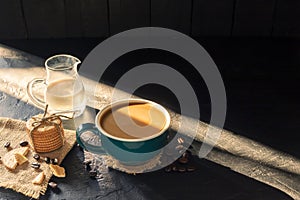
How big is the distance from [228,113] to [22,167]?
0.40m

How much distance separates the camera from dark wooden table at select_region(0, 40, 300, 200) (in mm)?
674

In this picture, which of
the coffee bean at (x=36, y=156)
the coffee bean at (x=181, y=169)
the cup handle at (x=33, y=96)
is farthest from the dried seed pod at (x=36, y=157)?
the coffee bean at (x=181, y=169)

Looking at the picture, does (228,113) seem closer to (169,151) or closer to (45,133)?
(169,151)

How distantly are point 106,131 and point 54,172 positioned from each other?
0.36 feet

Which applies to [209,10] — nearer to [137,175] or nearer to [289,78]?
[289,78]

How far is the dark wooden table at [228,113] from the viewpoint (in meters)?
0.67

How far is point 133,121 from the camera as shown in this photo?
710 millimetres

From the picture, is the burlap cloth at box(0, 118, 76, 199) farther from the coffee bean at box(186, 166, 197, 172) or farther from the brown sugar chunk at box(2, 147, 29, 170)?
the coffee bean at box(186, 166, 197, 172)

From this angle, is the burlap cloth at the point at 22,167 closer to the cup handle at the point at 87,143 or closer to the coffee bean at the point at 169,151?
the cup handle at the point at 87,143

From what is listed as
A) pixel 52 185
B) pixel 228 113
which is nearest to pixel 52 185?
pixel 52 185

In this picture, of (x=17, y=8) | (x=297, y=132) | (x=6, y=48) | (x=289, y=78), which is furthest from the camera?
(x=17, y=8)

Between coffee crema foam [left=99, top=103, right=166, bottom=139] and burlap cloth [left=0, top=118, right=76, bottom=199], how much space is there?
10 cm

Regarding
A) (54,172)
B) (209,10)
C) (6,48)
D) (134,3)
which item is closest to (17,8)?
(6,48)

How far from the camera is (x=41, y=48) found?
1.17 metres
